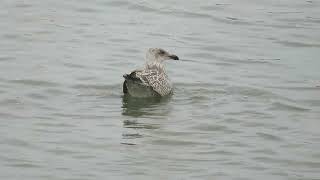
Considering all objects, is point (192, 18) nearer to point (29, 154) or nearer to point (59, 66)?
point (59, 66)

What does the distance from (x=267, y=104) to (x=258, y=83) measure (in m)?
1.23

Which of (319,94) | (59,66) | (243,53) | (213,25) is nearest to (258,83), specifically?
(319,94)

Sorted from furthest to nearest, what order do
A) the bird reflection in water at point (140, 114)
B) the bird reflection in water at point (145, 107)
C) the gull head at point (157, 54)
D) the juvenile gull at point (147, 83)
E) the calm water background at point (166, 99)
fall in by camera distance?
1. the gull head at point (157, 54)
2. the juvenile gull at point (147, 83)
3. the bird reflection in water at point (145, 107)
4. the bird reflection in water at point (140, 114)
5. the calm water background at point (166, 99)

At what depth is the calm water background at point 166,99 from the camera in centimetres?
1167

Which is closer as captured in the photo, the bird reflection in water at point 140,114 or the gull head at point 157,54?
the bird reflection in water at point 140,114

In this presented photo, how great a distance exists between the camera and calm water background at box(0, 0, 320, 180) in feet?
38.3

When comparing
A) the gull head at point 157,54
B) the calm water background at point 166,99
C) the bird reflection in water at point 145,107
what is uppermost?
the gull head at point 157,54

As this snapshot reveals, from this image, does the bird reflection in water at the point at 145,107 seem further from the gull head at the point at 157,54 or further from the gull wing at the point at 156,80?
the gull head at the point at 157,54

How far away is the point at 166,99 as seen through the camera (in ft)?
49.3

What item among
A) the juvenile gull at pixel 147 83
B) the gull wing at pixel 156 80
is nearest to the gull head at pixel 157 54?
the juvenile gull at pixel 147 83

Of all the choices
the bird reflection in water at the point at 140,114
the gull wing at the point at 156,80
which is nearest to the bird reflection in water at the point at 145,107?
the bird reflection in water at the point at 140,114

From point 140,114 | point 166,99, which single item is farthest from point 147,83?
point 140,114

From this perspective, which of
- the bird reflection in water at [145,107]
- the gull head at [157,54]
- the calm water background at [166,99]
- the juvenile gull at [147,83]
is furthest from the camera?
the gull head at [157,54]

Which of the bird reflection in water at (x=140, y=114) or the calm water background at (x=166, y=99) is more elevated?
the calm water background at (x=166, y=99)
